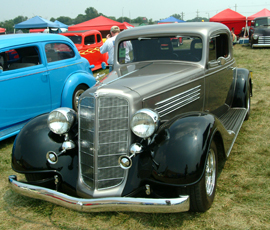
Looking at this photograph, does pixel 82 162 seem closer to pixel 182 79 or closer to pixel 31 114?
pixel 182 79

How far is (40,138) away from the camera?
2.85 m

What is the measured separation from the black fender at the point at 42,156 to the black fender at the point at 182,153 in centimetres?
85

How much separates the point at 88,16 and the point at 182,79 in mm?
73095

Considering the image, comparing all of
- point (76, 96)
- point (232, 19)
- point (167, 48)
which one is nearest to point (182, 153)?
point (167, 48)

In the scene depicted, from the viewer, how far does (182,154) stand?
7.61ft

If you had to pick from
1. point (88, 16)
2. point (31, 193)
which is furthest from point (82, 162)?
point (88, 16)

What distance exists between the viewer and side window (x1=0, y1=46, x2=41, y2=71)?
15.5 feet

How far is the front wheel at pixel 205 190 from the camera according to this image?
7.88ft

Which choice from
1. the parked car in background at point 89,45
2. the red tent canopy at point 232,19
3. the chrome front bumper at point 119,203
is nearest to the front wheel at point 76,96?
the chrome front bumper at point 119,203

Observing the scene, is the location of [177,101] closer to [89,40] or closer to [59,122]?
[59,122]

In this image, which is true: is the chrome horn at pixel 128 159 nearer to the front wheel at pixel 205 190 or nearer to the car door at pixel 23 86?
the front wheel at pixel 205 190

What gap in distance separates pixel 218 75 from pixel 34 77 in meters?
3.10

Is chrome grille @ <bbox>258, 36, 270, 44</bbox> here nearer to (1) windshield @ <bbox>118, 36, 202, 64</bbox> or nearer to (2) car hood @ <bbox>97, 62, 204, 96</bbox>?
(1) windshield @ <bbox>118, 36, 202, 64</bbox>

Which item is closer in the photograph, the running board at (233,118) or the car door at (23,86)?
the running board at (233,118)
